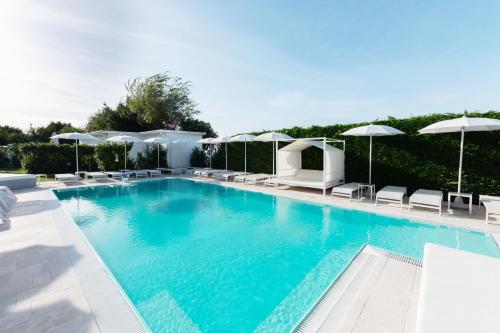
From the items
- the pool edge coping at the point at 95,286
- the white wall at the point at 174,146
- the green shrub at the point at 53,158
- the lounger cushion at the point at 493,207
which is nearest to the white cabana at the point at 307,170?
the lounger cushion at the point at 493,207

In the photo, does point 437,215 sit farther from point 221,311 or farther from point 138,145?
point 138,145

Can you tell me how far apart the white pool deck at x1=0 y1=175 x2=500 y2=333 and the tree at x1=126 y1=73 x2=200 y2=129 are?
82.4 feet

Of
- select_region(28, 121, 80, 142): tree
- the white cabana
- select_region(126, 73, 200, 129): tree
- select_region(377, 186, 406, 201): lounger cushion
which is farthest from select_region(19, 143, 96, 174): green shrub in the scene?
select_region(28, 121, 80, 142): tree

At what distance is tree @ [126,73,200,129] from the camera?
2842cm

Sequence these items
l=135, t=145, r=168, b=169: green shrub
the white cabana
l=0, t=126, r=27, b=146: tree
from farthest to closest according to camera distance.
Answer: l=0, t=126, r=27, b=146: tree, l=135, t=145, r=168, b=169: green shrub, the white cabana

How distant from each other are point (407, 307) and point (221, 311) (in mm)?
2506

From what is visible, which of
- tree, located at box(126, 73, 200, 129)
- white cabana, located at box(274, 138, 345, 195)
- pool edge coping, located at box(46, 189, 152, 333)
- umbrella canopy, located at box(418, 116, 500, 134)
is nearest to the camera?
pool edge coping, located at box(46, 189, 152, 333)

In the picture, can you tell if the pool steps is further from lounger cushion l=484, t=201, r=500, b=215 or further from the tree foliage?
the tree foliage

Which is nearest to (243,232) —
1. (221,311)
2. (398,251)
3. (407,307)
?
(221,311)

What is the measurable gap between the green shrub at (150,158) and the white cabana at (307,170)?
37.5 feet

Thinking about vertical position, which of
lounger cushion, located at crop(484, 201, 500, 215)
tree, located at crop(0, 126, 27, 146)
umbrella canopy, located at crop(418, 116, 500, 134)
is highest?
tree, located at crop(0, 126, 27, 146)

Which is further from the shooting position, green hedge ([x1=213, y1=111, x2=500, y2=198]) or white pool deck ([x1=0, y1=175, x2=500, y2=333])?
green hedge ([x1=213, y1=111, x2=500, y2=198])

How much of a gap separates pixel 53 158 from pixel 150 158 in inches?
243

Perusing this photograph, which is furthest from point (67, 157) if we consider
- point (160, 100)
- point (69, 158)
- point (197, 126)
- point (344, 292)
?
point (344, 292)
